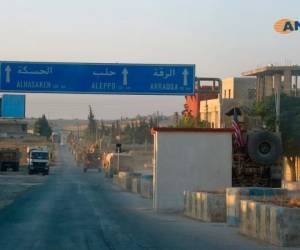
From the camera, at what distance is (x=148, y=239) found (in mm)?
18766

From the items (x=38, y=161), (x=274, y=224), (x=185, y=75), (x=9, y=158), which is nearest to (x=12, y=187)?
(x=185, y=75)

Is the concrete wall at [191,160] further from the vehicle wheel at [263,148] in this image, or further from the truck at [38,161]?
the truck at [38,161]

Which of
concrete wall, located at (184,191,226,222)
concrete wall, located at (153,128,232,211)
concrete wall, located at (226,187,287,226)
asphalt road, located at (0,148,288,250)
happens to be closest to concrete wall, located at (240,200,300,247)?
asphalt road, located at (0,148,288,250)

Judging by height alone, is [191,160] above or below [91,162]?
above

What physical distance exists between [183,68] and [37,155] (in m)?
52.8

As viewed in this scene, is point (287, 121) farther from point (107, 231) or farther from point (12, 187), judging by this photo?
point (107, 231)

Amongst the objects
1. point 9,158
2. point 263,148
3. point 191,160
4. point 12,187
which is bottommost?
point 12,187

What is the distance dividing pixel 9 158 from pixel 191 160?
229 ft

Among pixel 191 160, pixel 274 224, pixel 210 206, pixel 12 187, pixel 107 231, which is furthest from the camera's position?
pixel 12 187

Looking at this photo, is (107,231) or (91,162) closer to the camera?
(107,231)

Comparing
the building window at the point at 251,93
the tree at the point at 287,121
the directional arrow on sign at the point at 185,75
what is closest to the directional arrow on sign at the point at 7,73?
the directional arrow on sign at the point at 185,75

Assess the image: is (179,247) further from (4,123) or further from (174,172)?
(4,123)

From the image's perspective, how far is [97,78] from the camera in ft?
117

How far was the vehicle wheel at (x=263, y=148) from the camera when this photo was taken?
31406mm
